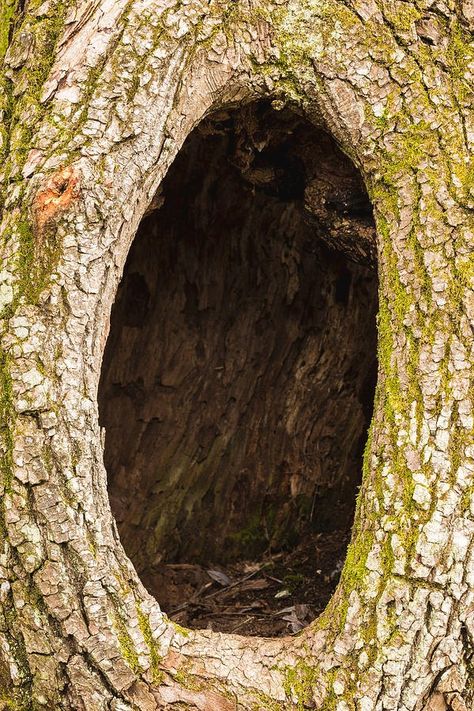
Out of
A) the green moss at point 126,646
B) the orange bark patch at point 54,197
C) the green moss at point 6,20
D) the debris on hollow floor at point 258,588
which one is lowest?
the green moss at point 126,646

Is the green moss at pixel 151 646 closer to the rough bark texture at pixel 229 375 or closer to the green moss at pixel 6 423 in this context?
the green moss at pixel 6 423

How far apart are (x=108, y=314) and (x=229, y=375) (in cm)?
163

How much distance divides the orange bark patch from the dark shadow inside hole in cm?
140

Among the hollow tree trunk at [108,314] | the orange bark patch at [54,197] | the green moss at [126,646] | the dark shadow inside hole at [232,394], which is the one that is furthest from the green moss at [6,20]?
the green moss at [126,646]

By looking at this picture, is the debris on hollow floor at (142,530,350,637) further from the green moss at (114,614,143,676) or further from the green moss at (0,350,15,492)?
the green moss at (0,350,15,492)

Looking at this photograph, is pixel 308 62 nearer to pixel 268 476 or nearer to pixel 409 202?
pixel 409 202

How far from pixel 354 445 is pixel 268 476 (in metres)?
0.45

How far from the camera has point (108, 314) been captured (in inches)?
86.0

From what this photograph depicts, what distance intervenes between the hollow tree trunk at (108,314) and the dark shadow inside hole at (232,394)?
3.58 ft

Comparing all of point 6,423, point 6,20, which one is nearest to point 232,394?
point 6,423

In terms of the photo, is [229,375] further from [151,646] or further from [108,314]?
[151,646]

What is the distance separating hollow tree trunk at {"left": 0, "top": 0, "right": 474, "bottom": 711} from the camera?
2078 millimetres

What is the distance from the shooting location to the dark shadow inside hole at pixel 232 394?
3.58 meters

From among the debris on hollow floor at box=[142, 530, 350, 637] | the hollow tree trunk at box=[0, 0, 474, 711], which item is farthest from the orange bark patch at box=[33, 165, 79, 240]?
the debris on hollow floor at box=[142, 530, 350, 637]
